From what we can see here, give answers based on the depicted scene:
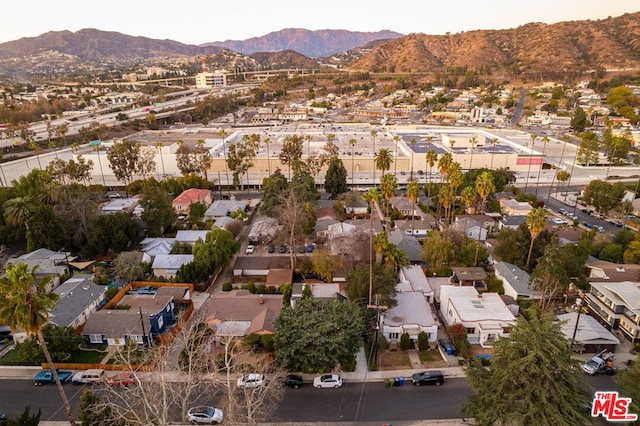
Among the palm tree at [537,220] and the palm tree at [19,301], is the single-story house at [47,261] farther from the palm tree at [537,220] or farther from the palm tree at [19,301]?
the palm tree at [537,220]

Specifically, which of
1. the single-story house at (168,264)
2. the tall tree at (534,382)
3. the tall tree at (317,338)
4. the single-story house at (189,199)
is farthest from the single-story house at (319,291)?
the single-story house at (189,199)

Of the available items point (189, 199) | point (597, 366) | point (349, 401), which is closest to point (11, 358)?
point (349, 401)

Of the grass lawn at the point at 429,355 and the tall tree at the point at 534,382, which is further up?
the tall tree at the point at 534,382

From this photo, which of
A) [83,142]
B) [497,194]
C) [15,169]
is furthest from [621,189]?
[83,142]

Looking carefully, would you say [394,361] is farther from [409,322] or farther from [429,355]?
[409,322]

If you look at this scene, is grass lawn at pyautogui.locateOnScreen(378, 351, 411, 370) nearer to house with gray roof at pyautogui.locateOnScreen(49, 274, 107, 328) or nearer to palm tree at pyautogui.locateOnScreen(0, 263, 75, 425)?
palm tree at pyautogui.locateOnScreen(0, 263, 75, 425)

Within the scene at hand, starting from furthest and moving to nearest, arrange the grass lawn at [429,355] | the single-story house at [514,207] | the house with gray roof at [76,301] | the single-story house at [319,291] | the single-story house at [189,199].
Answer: the single-story house at [189,199]
the single-story house at [514,207]
the single-story house at [319,291]
the house with gray roof at [76,301]
the grass lawn at [429,355]

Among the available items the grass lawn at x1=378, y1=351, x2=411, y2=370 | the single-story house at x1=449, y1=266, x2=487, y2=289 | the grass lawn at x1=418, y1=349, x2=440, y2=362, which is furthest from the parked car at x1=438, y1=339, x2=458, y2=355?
the single-story house at x1=449, y1=266, x2=487, y2=289
